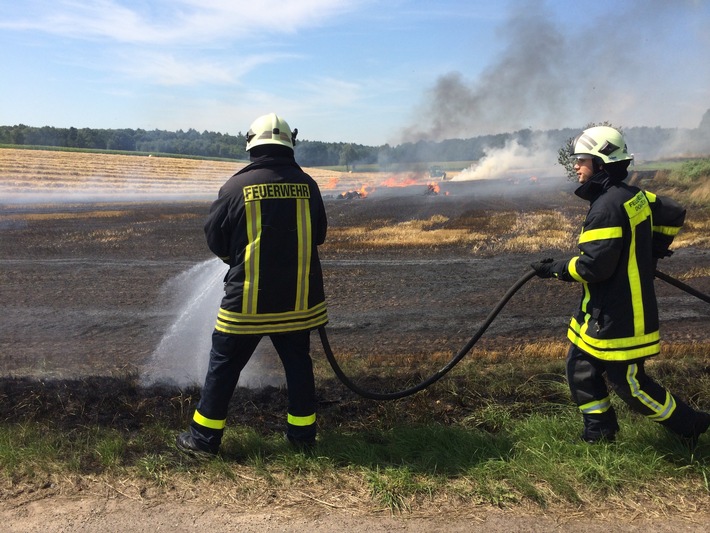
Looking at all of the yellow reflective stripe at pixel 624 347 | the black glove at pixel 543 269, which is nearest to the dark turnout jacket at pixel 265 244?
the black glove at pixel 543 269

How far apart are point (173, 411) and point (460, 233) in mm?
13189

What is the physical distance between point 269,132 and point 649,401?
275cm


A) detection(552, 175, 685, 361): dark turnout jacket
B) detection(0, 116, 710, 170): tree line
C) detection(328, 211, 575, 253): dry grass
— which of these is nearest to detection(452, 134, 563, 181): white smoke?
detection(0, 116, 710, 170): tree line

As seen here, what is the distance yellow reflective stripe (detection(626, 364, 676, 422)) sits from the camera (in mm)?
3332

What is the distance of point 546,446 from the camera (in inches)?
140

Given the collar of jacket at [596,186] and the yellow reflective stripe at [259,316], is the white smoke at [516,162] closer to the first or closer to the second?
the collar of jacket at [596,186]

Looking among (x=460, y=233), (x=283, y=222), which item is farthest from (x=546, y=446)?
(x=460, y=233)

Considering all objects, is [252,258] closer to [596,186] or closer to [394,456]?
[394,456]

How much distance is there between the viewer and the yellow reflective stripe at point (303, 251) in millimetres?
3549

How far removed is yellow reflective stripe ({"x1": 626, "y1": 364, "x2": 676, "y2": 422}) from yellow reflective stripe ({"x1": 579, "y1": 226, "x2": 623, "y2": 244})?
77 cm

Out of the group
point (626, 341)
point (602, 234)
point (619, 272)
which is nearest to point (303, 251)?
point (602, 234)

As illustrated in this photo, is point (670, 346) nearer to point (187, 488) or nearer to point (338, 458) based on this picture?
point (338, 458)

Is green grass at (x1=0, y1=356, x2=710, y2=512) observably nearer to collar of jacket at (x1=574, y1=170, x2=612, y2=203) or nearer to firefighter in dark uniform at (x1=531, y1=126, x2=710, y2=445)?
firefighter in dark uniform at (x1=531, y1=126, x2=710, y2=445)

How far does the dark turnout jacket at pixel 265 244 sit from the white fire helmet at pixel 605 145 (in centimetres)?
171
